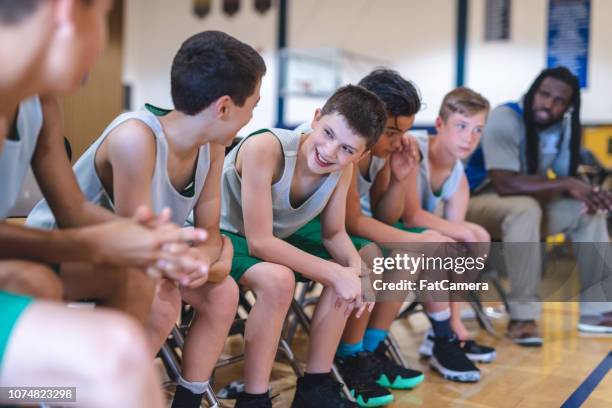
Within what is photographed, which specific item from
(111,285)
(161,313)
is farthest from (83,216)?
(161,313)

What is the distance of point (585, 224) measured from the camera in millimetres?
2969

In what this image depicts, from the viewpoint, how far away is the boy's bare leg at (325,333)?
1.76m

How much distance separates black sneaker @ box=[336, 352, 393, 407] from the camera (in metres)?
1.85

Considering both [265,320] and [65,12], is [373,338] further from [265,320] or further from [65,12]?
[65,12]

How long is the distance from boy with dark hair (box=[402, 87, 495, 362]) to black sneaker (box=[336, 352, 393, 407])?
0.55m

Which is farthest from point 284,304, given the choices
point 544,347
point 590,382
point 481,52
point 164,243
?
point 481,52

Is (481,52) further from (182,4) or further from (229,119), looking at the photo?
(229,119)

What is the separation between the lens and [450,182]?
102 inches

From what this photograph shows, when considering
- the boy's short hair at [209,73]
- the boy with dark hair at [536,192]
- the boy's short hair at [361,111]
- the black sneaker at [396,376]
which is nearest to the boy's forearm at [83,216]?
the boy's short hair at [209,73]

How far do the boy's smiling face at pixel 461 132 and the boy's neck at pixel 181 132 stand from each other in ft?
4.51

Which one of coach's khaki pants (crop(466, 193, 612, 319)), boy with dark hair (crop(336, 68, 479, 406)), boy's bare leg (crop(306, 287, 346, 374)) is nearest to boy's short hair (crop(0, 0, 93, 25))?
boy's bare leg (crop(306, 287, 346, 374))

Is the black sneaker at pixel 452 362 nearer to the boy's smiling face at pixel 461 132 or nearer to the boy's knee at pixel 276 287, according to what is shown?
the boy's smiling face at pixel 461 132

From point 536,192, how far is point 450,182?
584mm

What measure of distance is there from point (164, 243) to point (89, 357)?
0.23m
